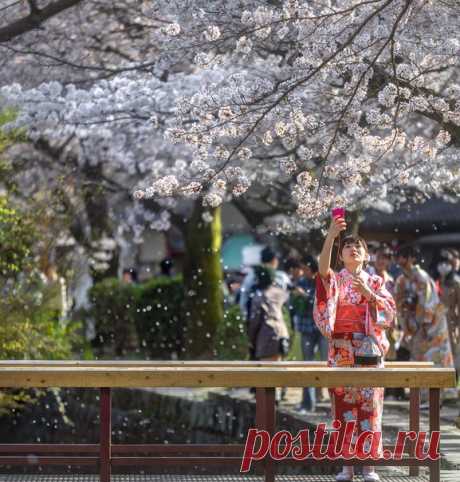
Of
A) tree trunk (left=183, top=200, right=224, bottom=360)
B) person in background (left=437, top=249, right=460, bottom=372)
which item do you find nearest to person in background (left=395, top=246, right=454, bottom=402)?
person in background (left=437, top=249, right=460, bottom=372)

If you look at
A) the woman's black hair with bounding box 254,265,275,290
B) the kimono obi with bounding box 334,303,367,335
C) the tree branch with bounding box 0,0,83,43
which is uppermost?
the tree branch with bounding box 0,0,83,43

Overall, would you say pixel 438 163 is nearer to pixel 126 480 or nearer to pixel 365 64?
pixel 365 64

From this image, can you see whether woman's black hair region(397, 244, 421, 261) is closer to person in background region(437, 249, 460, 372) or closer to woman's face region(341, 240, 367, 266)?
person in background region(437, 249, 460, 372)

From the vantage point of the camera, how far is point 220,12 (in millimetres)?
Answer: 9930

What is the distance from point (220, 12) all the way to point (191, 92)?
2.30 metres

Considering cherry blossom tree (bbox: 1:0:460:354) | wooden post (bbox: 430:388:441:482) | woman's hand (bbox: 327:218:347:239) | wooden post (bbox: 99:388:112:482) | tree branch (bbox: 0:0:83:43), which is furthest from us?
tree branch (bbox: 0:0:83:43)

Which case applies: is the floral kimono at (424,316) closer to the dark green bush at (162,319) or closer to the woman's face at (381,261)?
the woman's face at (381,261)

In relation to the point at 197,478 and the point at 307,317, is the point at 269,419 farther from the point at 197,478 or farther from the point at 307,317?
the point at 307,317

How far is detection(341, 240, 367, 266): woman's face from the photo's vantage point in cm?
800

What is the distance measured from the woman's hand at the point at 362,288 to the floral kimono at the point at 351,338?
41 mm

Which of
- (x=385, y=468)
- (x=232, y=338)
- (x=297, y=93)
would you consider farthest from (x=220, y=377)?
(x=232, y=338)

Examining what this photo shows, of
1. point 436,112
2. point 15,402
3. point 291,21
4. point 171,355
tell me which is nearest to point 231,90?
point 291,21

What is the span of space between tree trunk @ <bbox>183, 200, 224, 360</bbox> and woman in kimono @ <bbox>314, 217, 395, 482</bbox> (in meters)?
10.2

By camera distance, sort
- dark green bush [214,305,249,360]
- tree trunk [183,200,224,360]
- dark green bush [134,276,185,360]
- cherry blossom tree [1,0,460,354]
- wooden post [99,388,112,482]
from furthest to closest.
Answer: dark green bush [134,276,185,360], tree trunk [183,200,224,360], dark green bush [214,305,249,360], cherry blossom tree [1,0,460,354], wooden post [99,388,112,482]
